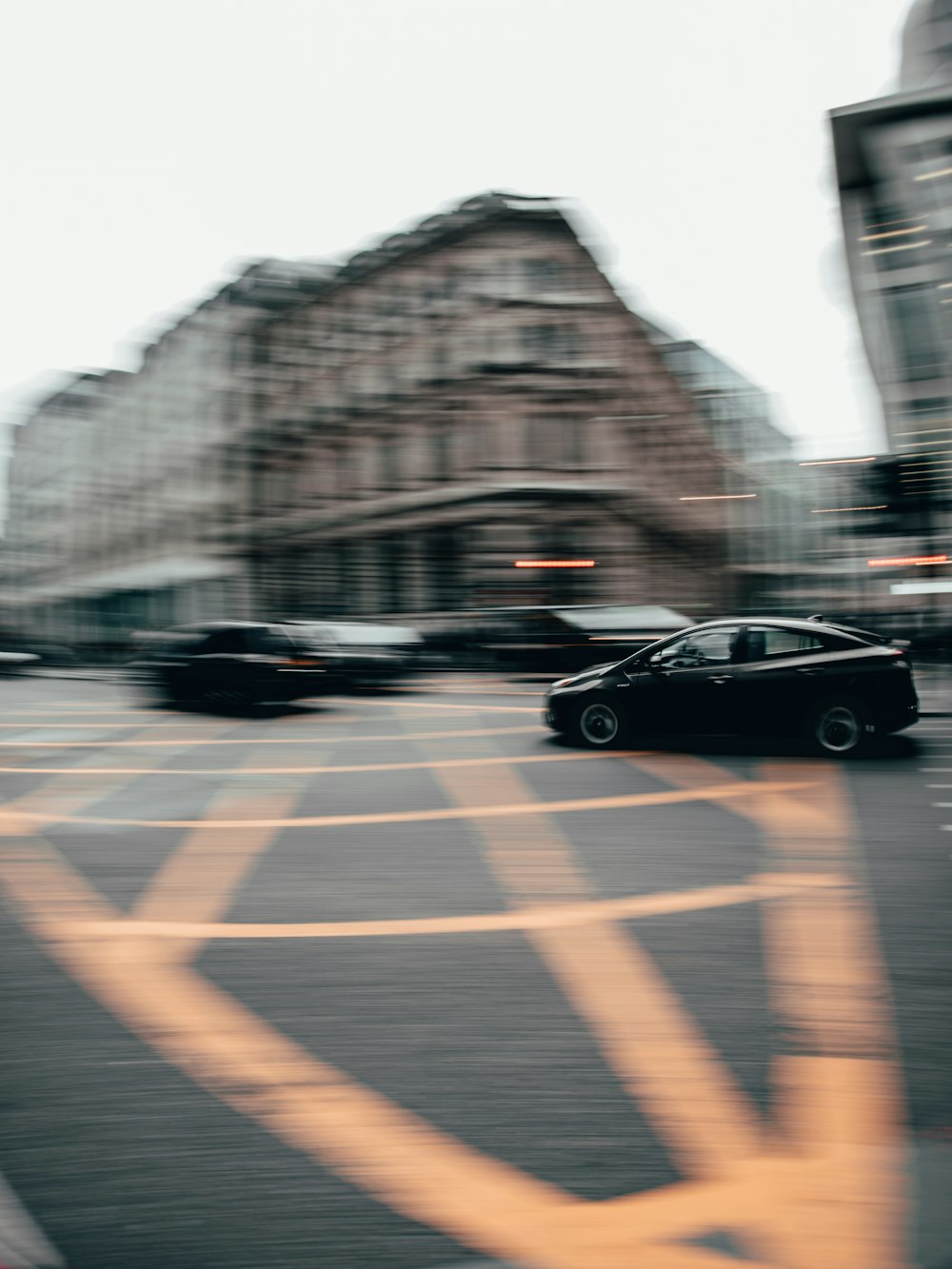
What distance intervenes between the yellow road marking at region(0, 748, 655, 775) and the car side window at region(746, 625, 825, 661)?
151 cm

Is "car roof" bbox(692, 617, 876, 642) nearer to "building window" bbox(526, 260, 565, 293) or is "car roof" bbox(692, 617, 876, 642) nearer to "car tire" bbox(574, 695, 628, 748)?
"car tire" bbox(574, 695, 628, 748)

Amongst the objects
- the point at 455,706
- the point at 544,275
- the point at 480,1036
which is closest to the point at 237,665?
the point at 455,706

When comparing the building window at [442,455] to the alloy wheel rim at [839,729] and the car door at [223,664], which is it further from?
the alloy wheel rim at [839,729]

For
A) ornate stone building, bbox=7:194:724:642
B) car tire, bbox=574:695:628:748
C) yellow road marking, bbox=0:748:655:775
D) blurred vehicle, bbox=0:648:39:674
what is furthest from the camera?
ornate stone building, bbox=7:194:724:642

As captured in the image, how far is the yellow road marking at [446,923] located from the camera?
455 centimetres

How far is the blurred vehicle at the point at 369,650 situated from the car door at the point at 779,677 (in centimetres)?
852

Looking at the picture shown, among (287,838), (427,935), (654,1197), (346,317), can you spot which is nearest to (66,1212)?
(654,1197)

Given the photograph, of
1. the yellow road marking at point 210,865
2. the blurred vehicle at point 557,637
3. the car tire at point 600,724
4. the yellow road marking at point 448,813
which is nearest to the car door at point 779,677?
the car tire at point 600,724

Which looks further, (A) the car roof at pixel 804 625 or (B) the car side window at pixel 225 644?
(B) the car side window at pixel 225 644

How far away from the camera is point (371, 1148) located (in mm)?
2729

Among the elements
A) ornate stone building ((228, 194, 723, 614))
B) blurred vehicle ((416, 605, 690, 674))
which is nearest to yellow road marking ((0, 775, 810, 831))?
blurred vehicle ((416, 605, 690, 674))

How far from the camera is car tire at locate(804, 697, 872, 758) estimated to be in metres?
9.38

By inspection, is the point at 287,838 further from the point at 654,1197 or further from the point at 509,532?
the point at 509,532

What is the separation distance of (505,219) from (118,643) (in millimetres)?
21621
